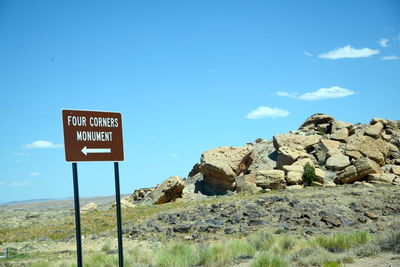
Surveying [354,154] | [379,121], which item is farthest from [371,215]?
[379,121]

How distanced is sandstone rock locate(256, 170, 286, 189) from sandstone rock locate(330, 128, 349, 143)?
38.0ft

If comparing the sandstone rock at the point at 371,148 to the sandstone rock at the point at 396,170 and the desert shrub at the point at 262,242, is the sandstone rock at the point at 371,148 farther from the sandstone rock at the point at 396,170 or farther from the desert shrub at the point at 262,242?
the desert shrub at the point at 262,242

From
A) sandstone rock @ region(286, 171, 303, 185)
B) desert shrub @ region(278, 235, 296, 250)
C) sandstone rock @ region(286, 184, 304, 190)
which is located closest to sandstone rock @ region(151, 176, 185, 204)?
sandstone rock @ region(286, 171, 303, 185)

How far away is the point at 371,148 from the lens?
42281mm

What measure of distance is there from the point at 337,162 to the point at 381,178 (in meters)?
5.94

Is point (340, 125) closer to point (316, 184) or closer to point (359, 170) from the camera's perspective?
point (359, 170)

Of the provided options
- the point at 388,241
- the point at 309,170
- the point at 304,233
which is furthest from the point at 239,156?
the point at 388,241

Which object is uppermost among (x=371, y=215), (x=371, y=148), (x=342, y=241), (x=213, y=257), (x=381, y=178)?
(x=371, y=148)

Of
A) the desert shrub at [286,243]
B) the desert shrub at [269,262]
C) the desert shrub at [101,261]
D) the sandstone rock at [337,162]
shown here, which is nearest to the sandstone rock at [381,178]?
the sandstone rock at [337,162]

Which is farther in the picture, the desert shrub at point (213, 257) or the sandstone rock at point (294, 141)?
the sandstone rock at point (294, 141)

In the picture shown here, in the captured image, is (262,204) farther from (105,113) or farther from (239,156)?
(105,113)

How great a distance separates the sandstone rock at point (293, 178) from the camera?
128 feet

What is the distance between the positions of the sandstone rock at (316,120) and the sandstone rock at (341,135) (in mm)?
7890

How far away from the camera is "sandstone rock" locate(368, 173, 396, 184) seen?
36600 millimetres
